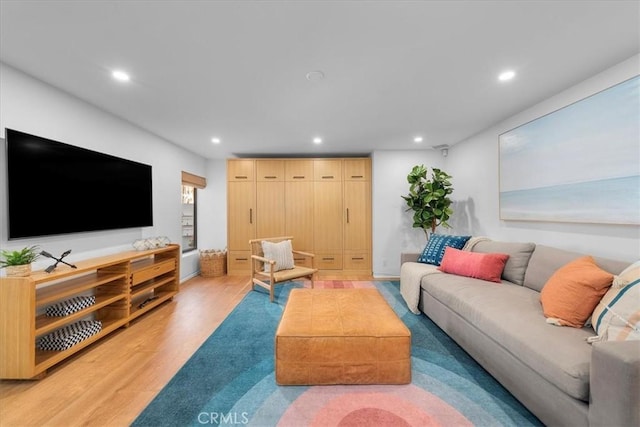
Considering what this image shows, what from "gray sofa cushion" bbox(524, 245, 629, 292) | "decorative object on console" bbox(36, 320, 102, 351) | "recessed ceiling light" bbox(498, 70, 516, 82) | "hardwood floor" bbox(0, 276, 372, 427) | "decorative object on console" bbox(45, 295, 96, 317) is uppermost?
"recessed ceiling light" bbox(498, 70, 516, 82)

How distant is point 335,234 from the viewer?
4.82m

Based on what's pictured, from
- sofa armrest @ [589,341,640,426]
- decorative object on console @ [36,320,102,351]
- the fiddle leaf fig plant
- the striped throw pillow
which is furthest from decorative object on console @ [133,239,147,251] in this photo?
the striped throw pillow

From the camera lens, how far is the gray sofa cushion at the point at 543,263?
216 cm

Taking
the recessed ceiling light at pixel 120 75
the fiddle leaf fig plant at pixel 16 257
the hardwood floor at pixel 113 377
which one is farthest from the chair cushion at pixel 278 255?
the recessed ceiling light at pixel 120 75

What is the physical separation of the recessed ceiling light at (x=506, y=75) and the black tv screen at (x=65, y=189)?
12.9ft

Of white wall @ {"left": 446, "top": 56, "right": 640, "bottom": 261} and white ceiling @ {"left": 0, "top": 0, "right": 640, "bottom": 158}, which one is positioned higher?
white ceiling @ {"left": 0, "top": 0, "right": 640, "bottom": 158}

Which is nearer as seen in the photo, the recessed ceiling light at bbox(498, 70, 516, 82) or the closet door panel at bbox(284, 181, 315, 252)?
the recessed ceiling light at bbox(498, 70, 516, 82)

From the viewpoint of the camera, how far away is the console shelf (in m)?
1.78

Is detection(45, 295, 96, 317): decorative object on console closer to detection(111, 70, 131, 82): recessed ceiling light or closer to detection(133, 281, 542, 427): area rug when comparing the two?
detection(133, 281, 542, 427): area rug

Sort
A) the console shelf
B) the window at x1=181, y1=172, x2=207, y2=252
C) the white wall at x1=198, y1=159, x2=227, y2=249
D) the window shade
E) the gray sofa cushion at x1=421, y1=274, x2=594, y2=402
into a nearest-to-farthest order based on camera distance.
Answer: the gray sofa cushion at x1=421, y1=274, x2=594, y2=402 → the console shelf → the window shade → the window at x1=181, y1=172, x2=207, y2=252 → the white wall at x1=198, y1=159, x2=227, y2=249

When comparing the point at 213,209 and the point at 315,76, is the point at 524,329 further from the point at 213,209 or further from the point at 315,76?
the point at 213,209

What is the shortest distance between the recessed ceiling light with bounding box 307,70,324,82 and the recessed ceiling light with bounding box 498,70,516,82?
1512 millimetres

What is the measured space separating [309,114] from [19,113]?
252cm

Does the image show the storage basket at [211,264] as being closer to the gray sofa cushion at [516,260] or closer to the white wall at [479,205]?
the white wall at [479,205]
